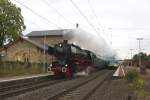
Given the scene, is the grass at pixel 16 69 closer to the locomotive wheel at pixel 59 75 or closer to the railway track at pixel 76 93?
the locomotive wheel at pixel 59 75

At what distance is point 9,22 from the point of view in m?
65.8

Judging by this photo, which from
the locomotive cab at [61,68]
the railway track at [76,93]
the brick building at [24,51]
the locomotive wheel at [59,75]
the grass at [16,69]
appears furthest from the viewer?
the brick building at [24,51]

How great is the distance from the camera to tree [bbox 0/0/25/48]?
64.6 meters

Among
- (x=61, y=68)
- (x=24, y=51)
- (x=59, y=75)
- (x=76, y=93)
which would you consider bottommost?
(x=76, y=93)

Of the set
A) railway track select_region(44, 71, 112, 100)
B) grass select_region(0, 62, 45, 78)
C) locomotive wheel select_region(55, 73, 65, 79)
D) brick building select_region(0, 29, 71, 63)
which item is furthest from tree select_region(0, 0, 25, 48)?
railway track select_region(44, 71, 112, 100)

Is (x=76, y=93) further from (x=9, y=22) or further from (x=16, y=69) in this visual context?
(x=9, y=22)

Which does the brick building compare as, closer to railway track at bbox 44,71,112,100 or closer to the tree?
the tree

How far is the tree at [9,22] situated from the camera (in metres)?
64.6

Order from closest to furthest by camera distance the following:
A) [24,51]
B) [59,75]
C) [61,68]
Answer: [61,68]
[59,75]
[24,51]

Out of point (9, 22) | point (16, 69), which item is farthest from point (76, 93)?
point (9, 22)

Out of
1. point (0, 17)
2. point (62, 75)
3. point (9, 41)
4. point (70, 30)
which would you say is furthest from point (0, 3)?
point (62, 75)

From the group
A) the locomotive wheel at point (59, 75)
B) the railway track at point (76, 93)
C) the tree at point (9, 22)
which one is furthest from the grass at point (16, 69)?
the tree at point (9, 22)

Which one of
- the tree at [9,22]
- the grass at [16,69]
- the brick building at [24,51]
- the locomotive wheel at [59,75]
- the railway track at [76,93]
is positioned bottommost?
the railway track at [76,93]

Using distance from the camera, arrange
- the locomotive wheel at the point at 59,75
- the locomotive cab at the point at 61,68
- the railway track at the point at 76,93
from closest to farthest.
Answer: the railway track at the point at 76,93, the locomotive cab at the point at 61,68, the locomotive wheel at the point at 59,75
